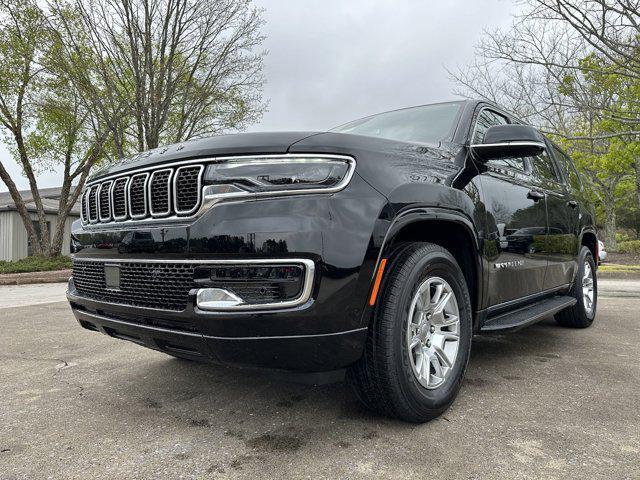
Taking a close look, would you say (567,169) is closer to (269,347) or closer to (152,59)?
(269,347)

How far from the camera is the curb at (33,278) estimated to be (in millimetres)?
11875

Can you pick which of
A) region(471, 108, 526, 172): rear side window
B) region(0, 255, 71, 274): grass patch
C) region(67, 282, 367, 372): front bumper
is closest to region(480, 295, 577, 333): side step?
region(471, 108, 526, 172): rear side window

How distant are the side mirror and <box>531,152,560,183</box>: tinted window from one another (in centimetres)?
112

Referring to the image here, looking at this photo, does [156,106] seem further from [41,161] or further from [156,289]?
[156,289]

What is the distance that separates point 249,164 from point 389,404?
1215mm

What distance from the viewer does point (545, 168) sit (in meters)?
4.14

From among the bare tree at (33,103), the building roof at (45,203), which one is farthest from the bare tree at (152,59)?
the building roof at (45,203)

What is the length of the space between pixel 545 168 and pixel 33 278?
12.2 meters

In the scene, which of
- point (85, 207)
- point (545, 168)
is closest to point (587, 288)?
point (545, 168)

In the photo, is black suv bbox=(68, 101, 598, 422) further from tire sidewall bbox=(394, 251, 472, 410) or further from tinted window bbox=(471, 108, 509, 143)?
tinted window bbox=(471, 108, 509, 143)

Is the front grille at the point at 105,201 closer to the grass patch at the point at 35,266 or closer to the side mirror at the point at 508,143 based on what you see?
the side mirror at the point at 508,143

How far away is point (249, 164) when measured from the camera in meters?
2.03

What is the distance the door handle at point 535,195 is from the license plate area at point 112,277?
2.78 m

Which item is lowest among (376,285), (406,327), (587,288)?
(587,288)
